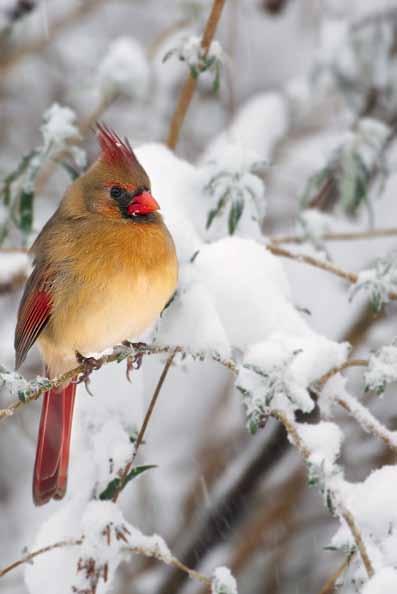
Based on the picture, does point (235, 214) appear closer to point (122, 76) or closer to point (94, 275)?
point (94, 275)

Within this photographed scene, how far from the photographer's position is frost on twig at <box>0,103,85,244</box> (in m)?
2.80

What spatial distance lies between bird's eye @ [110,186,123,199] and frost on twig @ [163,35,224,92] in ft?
1.16

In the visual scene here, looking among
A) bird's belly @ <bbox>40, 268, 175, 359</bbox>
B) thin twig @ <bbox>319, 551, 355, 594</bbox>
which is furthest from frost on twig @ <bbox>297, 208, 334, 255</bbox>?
thin twig @ <bbox>319, 551, 355, 594</bbox>

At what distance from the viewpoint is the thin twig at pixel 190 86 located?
2.56 m

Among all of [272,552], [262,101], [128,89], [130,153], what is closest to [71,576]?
[130,153]

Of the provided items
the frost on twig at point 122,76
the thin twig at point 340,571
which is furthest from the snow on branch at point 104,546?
the frost on twig at point 122,76

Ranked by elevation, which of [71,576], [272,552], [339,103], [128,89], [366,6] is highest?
[366,6]

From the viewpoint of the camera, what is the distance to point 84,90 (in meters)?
4.01

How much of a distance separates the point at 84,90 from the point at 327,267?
184cm

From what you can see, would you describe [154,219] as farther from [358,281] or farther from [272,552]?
[272,552]

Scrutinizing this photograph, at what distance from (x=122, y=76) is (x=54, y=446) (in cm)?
138

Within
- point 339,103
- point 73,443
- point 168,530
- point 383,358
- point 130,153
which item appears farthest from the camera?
point 339,103

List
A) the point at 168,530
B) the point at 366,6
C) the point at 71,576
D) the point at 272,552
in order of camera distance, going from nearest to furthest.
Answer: the point at 71,576
the point at 272,552
the point at 168,530
the point at 366,6

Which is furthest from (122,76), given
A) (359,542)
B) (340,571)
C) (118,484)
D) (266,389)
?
(359,542)
